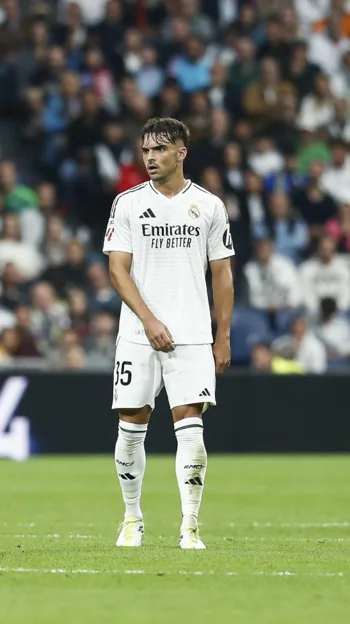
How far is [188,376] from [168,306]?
0.40 meters

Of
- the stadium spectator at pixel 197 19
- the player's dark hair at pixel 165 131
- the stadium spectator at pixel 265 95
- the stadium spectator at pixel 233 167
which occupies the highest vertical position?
the stadium spectator at pixel 197 19

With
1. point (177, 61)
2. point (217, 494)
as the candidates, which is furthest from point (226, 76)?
point (217, 494)

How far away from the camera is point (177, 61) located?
72.2 ft

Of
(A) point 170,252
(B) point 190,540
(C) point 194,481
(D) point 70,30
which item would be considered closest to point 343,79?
(D) point 70,30

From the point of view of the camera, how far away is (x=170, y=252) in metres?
8.22

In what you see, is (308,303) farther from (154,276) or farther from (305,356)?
(154,276)

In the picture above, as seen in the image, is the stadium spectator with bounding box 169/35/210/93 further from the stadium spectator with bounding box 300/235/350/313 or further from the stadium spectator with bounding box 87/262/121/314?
the stadium spectator with bounding box 87/262/121/314

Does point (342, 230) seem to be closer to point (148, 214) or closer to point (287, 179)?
point (287, 179)

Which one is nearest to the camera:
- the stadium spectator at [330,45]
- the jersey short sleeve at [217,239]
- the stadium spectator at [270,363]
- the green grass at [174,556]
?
the green grass at [174,556]

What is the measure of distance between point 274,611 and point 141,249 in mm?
2931

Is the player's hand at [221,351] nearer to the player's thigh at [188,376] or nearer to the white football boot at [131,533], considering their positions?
the player's thigh at [188,376]

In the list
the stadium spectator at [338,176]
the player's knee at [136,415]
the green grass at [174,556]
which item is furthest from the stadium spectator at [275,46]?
the player's knee at [136,415]

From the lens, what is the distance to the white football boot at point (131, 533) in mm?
8281

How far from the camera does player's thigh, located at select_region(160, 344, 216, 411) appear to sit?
812 centimetres
